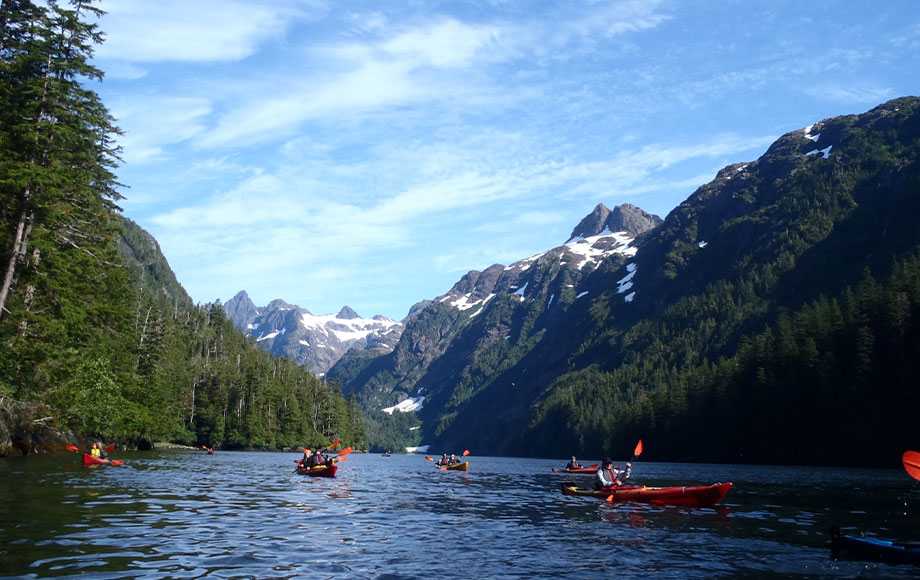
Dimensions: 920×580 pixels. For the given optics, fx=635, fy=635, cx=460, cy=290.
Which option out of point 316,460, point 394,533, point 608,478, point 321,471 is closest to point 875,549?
point 394,533

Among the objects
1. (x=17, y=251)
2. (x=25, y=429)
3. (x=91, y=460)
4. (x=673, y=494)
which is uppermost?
(x=17, y=251)

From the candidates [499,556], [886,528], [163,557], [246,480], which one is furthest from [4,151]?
[886,528]

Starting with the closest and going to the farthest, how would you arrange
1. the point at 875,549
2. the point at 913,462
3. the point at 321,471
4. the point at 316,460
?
1. the point at 875,549
2. the point at 913,462
3. the point at 321,471
4. the point at 316,460

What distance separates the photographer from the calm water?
1645cm

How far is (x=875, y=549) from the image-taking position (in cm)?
1834

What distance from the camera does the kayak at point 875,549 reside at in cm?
1784

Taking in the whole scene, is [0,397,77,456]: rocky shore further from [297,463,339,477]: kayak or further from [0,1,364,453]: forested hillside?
[297,463,339,477]: kayak

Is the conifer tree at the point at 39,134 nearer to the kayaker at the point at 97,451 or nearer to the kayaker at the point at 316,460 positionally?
the kayaker at the point at 97,451

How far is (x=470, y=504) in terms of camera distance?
1441 inches

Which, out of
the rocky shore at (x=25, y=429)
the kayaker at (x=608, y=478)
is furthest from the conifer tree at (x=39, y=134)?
the kayaker at (x=608, y=478)

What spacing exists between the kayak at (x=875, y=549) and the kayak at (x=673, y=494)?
11.7 meters

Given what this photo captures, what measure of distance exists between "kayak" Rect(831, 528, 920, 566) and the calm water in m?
0.34

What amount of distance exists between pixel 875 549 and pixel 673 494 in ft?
54.5

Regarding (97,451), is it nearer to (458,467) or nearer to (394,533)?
(394,533)
